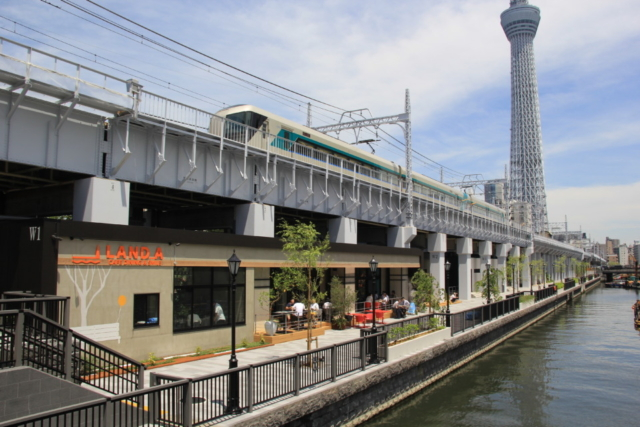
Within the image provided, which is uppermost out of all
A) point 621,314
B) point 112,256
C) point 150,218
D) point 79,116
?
point 79,116

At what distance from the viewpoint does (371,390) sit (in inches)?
585

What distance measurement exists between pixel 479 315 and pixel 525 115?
164554 millimetres

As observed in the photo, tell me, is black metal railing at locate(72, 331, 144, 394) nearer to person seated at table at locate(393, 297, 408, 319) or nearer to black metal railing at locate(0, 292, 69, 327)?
black metal railing at locate(0, 292, 69, 327)

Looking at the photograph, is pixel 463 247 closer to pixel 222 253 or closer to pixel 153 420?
pixel 222 253

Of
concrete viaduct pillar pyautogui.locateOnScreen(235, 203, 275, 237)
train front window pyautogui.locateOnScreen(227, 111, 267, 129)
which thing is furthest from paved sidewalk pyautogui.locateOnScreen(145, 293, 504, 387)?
train front window pyautogui.locateOnScreen(227, 111, 267, 129)

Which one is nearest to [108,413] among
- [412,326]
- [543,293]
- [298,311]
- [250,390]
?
[250,390]

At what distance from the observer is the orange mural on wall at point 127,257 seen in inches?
570

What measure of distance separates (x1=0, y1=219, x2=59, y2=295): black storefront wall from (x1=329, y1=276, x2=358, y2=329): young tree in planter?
45.0ft

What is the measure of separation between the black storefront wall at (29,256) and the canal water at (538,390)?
10122 millimetres

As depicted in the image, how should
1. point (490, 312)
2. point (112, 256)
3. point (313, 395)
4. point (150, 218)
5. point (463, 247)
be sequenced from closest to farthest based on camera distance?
1. point (313, 395)
2. point (112, 256)
3. point (490, 312)
4. point (150, 218)
5. point (463, 247)

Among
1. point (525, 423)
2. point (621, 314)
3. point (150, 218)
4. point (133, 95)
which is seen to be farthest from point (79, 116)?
point (621, 314)

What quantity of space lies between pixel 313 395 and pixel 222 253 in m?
8.44

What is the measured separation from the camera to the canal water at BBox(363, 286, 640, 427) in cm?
1571

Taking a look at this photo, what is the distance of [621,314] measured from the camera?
49312 millimetres
